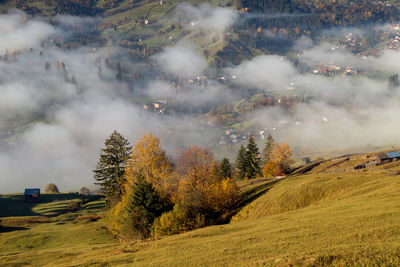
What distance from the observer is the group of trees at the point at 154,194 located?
209ft

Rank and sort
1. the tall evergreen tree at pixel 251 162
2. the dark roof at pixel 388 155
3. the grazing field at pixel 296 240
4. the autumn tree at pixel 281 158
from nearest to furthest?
1. the grazing field at pixel 296 240
2. the dark roof at pixel 388 155
3. the tall evergreen tree at pixel 251 162
4. the autumn tree at pixel 281 158

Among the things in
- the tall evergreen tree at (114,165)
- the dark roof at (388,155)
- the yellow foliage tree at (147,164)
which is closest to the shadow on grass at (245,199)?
Answer: the yellow foliage tree at (147,164)

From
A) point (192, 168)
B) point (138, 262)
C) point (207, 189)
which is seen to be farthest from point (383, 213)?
point (192, 168)

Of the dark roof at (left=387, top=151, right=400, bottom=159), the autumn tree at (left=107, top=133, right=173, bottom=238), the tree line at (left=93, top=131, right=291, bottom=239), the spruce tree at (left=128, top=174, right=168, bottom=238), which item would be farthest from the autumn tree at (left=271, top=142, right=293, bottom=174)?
the spruce tree at (left=128, top=174, right=168, bottom=238)

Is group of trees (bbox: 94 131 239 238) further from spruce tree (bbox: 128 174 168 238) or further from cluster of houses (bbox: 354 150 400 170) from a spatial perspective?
cluster of houses (bbox: 354 150 400 170)

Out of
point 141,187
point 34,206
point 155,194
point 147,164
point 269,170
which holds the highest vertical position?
point 147,164

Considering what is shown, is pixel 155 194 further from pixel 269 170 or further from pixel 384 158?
pixel 269 170

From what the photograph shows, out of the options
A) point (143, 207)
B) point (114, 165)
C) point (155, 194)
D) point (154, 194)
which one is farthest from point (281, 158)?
point (143, 207)

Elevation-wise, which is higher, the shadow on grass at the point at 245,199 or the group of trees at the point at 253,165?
the group of trees at the point at 253,165

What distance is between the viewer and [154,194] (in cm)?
6762

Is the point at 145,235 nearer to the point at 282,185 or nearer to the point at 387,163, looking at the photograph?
the point at 282,185

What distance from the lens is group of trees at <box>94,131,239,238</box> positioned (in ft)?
209

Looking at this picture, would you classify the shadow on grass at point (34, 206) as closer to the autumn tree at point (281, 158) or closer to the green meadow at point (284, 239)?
the green meadow at point (284, 239)

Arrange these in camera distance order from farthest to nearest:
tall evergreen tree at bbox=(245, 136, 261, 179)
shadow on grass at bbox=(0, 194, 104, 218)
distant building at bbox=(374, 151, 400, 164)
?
1. tall evergreen tree at bbox=(245, 136, 261, 179)
2. shadow on grass at bbox=(0, 194, 104, 218)
3. distant building at bbox=(374, 151, 400, 164)
